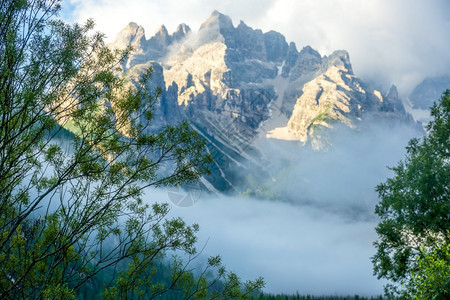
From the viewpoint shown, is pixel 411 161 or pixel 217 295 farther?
pixel 411 161

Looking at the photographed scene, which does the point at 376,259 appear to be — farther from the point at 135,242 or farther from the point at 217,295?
the point at 135,242

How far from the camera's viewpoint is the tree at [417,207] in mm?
23391

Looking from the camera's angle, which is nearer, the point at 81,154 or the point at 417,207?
the point at 81,154

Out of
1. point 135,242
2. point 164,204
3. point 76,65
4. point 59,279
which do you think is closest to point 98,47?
point 76,65

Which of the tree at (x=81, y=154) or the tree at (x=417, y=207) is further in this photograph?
the tree at (x=417, y=207)

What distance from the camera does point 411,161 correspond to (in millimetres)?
25594

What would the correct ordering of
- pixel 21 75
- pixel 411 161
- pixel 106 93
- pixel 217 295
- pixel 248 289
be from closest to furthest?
pixel 21 75, pixel 106 93, pixel 217 295, pixel 248 289, pixel 411 161

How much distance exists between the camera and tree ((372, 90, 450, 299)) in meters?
23.4

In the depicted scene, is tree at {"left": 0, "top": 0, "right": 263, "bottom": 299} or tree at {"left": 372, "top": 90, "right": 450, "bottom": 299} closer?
tree at {"left": 0, "top": 0, "right": 263, "bottom": 299}

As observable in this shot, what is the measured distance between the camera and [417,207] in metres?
24.6

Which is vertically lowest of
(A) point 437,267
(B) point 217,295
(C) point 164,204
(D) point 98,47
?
(B) point 217,295

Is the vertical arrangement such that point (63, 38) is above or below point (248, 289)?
above

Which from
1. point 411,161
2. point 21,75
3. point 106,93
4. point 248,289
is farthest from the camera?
point 411,161

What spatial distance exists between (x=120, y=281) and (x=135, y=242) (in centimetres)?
176
